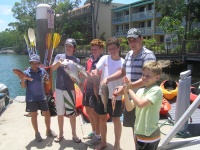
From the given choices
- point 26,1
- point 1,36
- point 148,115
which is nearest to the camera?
point 148,115

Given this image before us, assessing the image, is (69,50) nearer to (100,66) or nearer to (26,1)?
(100,66)

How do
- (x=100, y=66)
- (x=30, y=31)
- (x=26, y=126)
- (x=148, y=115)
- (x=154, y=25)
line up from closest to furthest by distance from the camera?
1. (x=148, y=115)
2. (x=100, y=66)
3. (x=26, y=126)
4. (x=30, y=31)
5. (x=154, y=25)

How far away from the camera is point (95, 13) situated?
4272 centimetres

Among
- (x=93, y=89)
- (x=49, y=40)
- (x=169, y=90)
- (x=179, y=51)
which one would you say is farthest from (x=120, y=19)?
(x=93, y=89)

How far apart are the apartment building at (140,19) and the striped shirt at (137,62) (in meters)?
28.0

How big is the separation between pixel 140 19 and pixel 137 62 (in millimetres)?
31534

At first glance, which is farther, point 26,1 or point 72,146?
point 26,1

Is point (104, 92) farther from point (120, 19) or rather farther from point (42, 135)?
point (120, 19)

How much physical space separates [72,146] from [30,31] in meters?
3.09

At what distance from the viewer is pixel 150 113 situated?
2188 mm

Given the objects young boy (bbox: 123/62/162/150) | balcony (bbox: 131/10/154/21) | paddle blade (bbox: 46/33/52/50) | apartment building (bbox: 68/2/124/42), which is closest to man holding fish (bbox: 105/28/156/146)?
young boy (bbox: 123/62/162/150)

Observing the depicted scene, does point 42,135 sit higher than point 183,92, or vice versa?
point 183,92

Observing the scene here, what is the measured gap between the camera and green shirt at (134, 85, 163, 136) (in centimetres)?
214

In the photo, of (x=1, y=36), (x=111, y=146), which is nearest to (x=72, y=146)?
(x=111, y=146)
